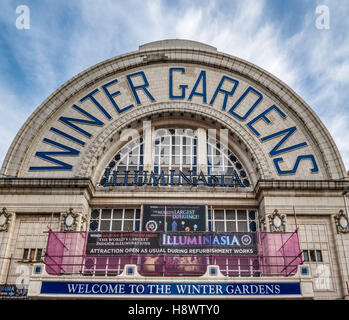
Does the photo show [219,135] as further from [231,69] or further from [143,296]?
[143,296]

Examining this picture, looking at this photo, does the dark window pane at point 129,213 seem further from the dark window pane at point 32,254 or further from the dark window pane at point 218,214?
the dark window pane at point 32,254

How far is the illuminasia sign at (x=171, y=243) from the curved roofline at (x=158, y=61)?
778 centimetres

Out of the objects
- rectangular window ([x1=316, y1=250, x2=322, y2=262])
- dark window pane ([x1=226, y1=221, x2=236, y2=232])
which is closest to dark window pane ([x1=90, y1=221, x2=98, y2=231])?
dark window pane ([x1=226, y1=221, x2=236, y2=232])

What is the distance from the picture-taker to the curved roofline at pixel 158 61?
24.6 m

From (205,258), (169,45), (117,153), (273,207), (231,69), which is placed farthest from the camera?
(169,45)

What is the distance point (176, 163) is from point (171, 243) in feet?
23.7

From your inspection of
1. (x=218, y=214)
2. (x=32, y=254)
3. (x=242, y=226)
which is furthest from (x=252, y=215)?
(x=32, y=254)

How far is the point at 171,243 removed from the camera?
65.0 ft

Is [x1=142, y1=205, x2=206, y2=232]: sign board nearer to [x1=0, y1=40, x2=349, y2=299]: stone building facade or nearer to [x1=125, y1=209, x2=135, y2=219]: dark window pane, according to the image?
[x1=0, y1=40, x2=349, y2=299]: stone building facade

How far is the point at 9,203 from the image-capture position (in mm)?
23078

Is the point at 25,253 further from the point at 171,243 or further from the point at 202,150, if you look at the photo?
the point at 202,150

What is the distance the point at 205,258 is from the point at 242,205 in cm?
584
